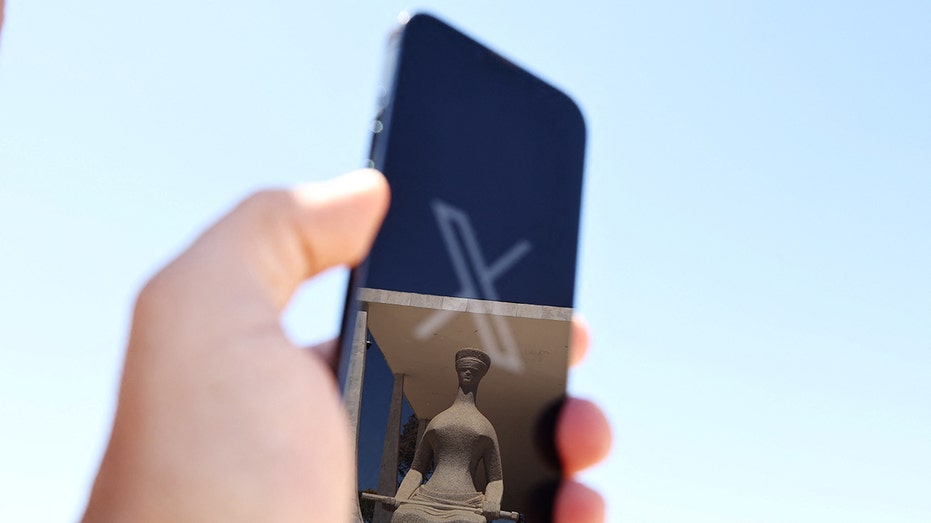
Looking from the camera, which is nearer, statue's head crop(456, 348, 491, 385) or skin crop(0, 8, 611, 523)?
skin crop(0, 8, 611, 523)

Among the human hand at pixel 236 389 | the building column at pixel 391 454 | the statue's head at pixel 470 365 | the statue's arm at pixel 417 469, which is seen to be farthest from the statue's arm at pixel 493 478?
the human hand at pixel 236 389

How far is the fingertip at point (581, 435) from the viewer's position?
3.14 m

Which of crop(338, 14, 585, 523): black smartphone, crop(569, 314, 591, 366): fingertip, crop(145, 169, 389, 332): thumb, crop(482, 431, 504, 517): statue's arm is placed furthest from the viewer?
crop(482, 431, 504, 517): statue's arm

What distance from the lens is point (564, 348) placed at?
9.80 ft

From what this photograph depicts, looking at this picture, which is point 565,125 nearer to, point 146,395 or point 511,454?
point 511,454

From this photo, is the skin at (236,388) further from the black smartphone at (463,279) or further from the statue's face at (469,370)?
the statue's face at (469,370)

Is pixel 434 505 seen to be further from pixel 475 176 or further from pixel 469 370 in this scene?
pixel 475 176

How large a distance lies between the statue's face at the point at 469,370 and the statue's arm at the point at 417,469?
602 millimetres

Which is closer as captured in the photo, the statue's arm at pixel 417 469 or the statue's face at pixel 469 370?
the statue's face at pixel 469 370

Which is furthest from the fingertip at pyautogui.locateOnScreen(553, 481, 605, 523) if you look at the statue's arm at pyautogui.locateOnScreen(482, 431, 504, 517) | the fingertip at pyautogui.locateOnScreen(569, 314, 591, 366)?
the fingertip at pyautogui.locateOnScreen(569, 314, 591, 366)

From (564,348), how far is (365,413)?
847mm

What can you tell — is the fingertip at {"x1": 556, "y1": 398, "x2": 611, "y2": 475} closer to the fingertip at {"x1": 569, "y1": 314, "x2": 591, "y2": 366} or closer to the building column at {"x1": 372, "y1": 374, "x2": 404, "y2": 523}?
the fingertip at {"x1": 569, "y1": 314, "x2": 591, "y2": 366}

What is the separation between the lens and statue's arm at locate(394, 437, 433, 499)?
10.5 ft

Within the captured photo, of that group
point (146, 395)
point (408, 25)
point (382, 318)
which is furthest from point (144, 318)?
point (408, 25)
